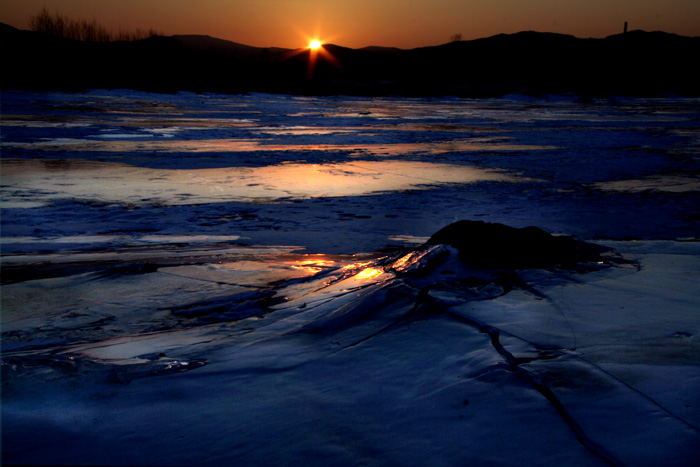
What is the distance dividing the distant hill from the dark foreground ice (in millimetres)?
40941

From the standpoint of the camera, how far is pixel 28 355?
7.38ft

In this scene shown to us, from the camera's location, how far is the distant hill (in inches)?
1960

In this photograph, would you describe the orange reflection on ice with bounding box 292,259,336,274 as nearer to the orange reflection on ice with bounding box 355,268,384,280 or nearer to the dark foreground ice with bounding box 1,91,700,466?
the dark foreground ice with bounding box 1,91,700,466

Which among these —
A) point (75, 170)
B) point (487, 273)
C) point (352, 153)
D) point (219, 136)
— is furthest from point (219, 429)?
point (219, 136)

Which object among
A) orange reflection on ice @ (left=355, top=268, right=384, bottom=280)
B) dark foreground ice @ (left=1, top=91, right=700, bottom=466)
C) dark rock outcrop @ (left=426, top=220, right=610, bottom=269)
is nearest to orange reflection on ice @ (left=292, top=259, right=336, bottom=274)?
dark foreground ice @ (left=1, top=91, right=700, bottom=466)

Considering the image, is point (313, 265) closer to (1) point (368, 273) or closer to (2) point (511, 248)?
(1) point (368, 273)

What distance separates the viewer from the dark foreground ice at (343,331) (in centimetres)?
156

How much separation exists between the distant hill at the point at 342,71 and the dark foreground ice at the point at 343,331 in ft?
134

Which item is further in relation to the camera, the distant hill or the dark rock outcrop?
the distant hill

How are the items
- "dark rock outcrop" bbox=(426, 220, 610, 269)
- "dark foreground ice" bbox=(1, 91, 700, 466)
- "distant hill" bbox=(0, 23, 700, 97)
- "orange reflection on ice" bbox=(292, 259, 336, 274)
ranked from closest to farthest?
"dark foreground ice" bbox=(1, 91, 700, 466), "dark rock outcrop" bbox=(426, 220, 610, 269), "orange reflection on ice" bbox=(292, 259, 336, 274), "distant hill" bbox=(0, 23, 700, 97)

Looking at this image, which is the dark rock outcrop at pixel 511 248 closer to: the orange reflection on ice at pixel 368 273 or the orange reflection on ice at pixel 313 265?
the orange reflection on ice at pixel 368 273

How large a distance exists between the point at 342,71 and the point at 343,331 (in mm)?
84094

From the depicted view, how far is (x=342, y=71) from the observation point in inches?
3253

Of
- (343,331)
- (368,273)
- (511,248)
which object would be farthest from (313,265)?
(343,331)
